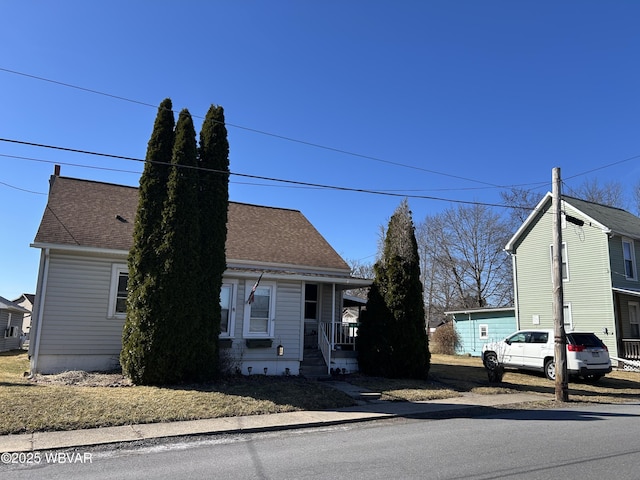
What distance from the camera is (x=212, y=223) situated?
12539 millimetres

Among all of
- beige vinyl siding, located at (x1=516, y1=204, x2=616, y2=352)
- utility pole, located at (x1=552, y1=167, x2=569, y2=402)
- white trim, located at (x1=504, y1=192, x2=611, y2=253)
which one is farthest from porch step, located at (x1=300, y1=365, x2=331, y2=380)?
beige vinyl siding, located at (x1=516, y1=204, x2=616, y2=352)

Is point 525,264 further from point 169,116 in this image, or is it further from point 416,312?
point 169,116

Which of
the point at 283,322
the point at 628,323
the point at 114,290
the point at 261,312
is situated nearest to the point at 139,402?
the point at 114,290

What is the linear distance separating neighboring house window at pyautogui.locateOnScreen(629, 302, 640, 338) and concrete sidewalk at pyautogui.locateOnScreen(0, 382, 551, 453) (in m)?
12.6

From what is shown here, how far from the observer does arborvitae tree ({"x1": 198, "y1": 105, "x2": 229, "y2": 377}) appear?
11891 mm

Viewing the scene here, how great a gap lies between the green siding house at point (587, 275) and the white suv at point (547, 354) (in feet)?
19.8

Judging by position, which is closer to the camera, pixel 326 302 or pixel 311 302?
pixel 326 302

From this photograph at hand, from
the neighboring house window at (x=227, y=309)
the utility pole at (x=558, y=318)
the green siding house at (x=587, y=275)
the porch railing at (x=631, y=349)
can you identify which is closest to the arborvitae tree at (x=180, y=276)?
the neighboring house window at (x=227, y=309)

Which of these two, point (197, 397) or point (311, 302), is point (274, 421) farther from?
point (311, 302)

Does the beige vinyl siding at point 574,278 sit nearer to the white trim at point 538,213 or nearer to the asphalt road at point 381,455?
the white trim at point 538,213

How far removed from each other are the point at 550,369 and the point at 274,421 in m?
11.3

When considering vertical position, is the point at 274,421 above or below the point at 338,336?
below

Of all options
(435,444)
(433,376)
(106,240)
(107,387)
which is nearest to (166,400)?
(107,387)

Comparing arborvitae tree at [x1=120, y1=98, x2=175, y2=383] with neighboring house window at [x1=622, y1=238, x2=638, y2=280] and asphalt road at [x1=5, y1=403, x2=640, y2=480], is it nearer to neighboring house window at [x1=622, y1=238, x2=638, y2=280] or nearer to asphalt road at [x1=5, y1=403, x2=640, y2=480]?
asphalt road at [x1=5, y1=403, x2=640, y2=480]
